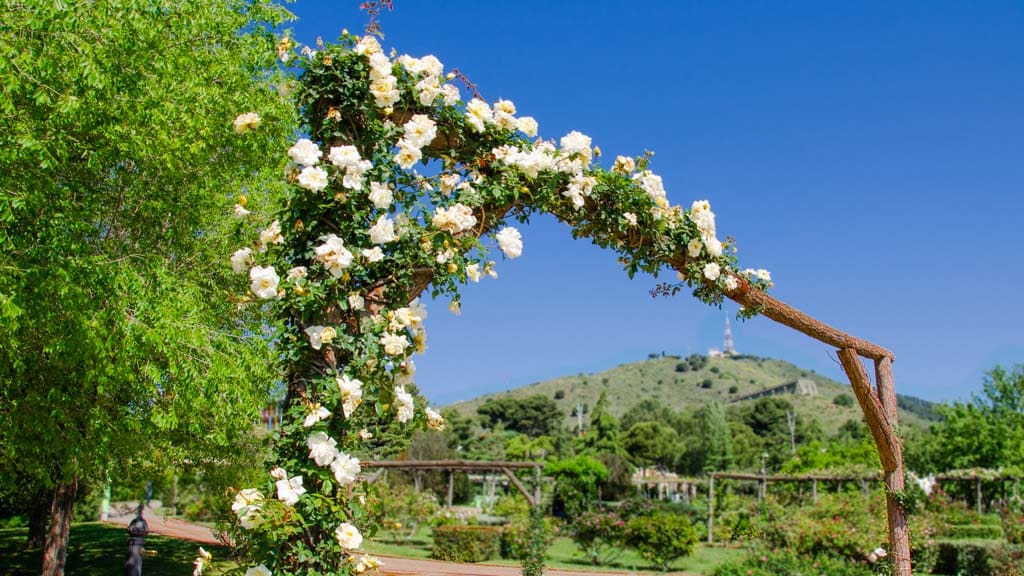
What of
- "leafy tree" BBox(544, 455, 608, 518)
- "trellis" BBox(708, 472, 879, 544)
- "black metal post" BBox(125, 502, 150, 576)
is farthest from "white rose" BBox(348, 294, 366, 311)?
"leafy tree" BBox(544, 455, 608, 518)

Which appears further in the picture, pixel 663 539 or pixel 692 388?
pixel 692 388

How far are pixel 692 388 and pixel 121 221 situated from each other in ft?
261

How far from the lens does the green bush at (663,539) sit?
15664 mm

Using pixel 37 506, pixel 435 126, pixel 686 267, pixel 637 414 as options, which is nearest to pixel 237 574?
pixel 435 126

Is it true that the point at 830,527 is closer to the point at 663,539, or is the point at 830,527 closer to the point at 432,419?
the point at 663,539

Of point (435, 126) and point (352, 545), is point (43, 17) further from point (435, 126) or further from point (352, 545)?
point (352, 545)

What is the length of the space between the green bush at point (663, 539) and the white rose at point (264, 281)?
1421 cm

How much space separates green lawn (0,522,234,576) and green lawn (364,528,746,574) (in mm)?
3835

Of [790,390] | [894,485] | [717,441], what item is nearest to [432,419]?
[894,485]

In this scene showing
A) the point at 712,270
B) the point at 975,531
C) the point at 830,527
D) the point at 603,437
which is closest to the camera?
the point at 712,270

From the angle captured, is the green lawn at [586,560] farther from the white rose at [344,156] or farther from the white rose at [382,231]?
the white rose at [344,156]

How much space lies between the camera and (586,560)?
1759 centimetres

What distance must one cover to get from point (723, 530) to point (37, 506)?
634 inches

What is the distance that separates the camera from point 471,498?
3409 centimetres
